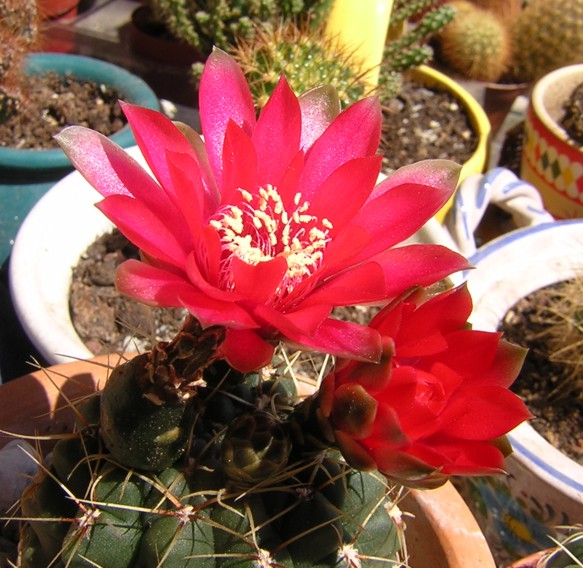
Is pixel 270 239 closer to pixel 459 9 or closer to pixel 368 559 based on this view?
pixel 368 559

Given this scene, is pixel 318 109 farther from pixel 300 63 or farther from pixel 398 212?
pixel 300 63

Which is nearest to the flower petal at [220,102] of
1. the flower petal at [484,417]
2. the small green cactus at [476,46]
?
the flower petal at [484,417]

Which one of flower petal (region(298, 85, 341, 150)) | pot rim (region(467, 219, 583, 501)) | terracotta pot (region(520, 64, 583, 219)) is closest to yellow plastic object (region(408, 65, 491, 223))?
terracotta pot (region(520, 64, 583, 219))

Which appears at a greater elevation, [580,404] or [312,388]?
[312,388]

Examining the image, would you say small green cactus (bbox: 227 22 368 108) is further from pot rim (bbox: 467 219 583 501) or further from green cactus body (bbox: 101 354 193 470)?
green cactus body (bbox: 101 354 193 470)

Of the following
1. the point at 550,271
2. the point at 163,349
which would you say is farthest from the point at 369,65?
the point at 163,349

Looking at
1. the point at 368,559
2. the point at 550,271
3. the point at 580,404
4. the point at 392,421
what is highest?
the point at 392,421

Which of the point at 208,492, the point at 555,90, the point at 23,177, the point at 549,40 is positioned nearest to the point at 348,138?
the point at 208,492
